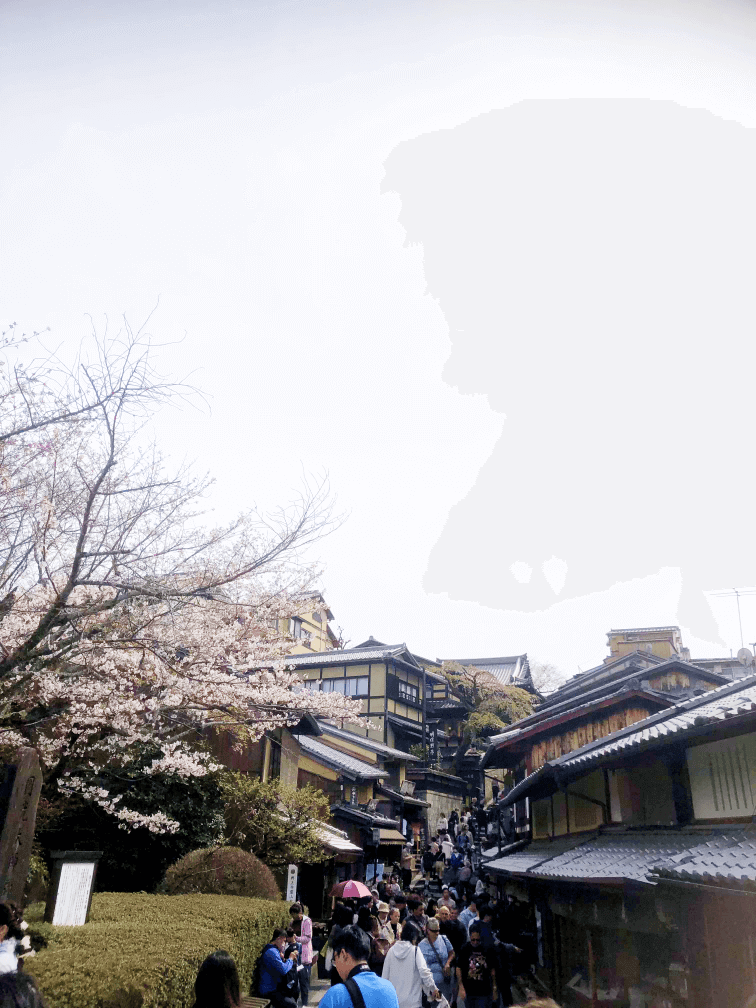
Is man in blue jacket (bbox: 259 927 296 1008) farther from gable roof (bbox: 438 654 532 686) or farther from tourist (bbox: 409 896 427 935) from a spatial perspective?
gable roof (bbox: 438 654 532 686)

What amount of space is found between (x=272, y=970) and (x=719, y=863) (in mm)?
5755

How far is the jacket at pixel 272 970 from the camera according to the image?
348 inches

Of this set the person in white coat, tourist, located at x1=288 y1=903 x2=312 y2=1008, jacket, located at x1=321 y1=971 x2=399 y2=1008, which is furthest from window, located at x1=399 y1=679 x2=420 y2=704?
jacket, located at x1=321 y1=971 x2=399 y2=1008

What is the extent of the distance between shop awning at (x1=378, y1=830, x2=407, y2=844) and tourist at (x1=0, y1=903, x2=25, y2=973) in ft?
74.4

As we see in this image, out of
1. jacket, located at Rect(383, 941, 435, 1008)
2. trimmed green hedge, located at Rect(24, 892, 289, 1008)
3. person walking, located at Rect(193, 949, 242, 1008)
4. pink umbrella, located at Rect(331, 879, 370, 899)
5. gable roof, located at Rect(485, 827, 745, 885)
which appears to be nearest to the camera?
person walking, located at Rect(193, 949, 242, 1008)

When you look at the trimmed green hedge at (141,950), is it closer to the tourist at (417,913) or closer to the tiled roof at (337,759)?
the tourist at (417,913)

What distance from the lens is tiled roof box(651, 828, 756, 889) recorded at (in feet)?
21.7

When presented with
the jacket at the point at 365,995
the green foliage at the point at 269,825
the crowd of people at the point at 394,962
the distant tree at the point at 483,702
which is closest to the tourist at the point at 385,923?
the crowd of people at the point at 394,962

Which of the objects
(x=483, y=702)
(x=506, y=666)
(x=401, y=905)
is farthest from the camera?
(x=506, y=666)

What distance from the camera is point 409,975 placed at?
7.43 m

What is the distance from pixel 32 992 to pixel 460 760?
Answer: 42.9 metres

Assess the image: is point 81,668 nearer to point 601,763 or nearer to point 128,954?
point 128,954

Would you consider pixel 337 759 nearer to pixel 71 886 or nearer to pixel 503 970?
pixel 503 970

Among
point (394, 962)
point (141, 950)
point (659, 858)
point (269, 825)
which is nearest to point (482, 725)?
point (269, 825)
